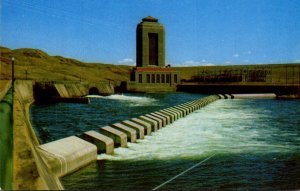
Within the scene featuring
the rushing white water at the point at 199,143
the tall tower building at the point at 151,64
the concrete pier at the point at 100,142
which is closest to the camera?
the concrete pier at the point at 100,142

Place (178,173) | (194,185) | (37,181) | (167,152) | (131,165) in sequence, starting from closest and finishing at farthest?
(37,181)
(194,185)
(178,173)
(131,165)
(167,152)

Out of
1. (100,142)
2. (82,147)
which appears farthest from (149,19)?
(82,147)

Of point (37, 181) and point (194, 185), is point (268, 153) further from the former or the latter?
point (37, 181)

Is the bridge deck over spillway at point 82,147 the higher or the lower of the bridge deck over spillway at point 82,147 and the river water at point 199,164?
the higher

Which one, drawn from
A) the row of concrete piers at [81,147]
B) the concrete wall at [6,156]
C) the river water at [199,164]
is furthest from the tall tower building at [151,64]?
the concrete wall at [6,156]

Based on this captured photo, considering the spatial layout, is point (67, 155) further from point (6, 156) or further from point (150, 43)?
point (150, 43)

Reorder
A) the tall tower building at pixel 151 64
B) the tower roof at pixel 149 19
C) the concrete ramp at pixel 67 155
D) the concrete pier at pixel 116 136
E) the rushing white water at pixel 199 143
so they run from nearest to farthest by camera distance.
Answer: the concrete ramp at pixel 67 155
the rushing white water at pixel 199 143
the concrete pier at pixel 116 136
the tall tower building at pixel 151 64
the tower roof at pixel 149 19

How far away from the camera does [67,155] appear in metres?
13.5

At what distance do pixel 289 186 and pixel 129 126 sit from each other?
1191cm

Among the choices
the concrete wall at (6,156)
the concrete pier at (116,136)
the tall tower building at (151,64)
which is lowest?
the concrete pier at (116,136)

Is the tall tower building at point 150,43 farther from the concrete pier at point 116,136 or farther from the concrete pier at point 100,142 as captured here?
the concrete pier at point 100,142

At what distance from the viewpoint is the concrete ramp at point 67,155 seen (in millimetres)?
12727

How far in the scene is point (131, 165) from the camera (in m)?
15.3

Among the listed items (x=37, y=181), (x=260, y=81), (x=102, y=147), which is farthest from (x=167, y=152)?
(x=260, y=81)
